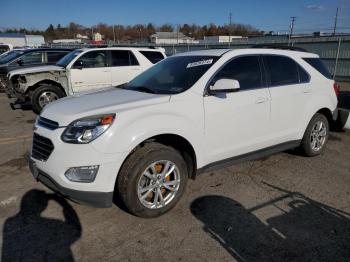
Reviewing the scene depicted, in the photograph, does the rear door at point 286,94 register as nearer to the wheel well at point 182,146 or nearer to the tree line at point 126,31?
the wheel well at point 182,146

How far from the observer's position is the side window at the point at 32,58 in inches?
492

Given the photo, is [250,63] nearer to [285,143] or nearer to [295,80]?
[295,80]

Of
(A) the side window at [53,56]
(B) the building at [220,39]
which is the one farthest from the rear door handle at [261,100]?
(B) the building at [220,39]

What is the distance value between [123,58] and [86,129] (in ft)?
22.7

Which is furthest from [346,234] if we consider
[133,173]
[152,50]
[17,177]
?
[152,50]

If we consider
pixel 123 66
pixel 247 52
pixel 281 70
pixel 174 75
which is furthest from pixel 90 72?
pixel 281 70

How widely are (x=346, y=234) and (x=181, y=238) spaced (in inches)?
63.1

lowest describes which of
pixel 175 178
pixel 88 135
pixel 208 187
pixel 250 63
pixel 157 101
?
pixel 208 187

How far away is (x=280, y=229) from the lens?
329cm

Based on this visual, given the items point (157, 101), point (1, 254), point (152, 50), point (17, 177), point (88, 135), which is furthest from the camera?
point (152, 50)

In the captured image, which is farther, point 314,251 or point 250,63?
point 250,63

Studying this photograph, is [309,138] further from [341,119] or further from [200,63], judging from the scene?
[200,63]

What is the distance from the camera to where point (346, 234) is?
3191 mm

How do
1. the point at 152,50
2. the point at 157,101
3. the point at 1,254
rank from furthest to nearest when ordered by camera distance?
1. the point at 152,50
2. the point at 157,101
3. the point at 1,254
